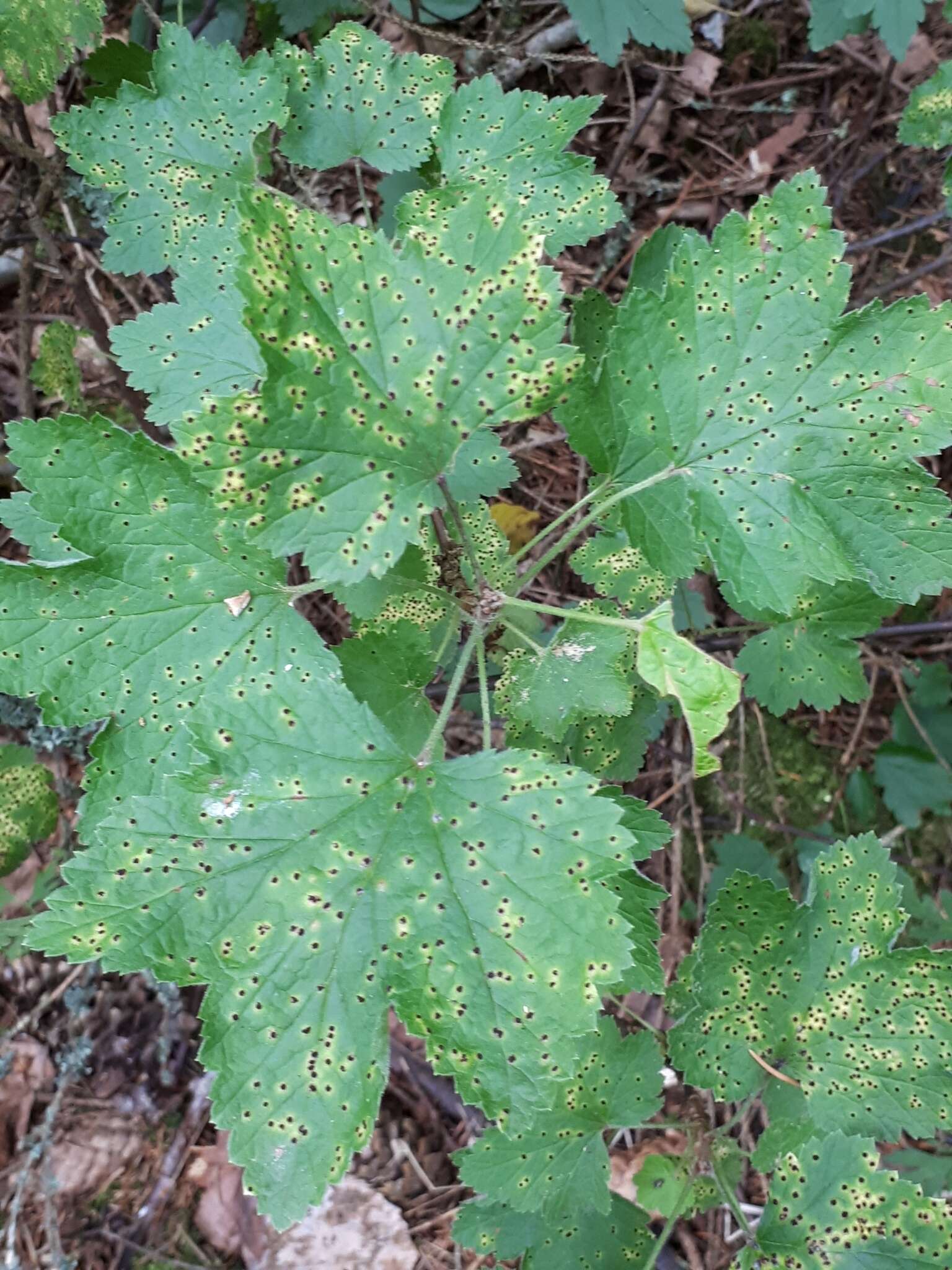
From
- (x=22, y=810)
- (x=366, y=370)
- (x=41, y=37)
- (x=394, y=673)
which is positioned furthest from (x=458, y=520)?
(x=22, y=810)

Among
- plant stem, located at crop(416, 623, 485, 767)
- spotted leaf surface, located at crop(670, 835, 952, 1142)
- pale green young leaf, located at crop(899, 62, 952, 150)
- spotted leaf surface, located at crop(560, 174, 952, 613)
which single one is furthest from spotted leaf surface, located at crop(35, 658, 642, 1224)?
pale green young leaf, located at crop(899, 62, 952, 150)

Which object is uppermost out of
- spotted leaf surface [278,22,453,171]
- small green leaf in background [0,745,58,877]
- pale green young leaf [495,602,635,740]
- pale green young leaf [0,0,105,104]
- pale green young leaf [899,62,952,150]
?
pale green young leaf [0,0,105,104]

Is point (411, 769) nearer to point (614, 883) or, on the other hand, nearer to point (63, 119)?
point (614, 883)

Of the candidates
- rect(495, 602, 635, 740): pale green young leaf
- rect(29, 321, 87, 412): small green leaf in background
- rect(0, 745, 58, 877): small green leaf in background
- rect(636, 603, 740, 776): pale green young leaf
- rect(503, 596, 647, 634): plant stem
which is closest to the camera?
Result: rect(636, 603, 740, 776): pale green young leaf

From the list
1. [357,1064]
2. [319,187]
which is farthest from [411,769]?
[319,187]

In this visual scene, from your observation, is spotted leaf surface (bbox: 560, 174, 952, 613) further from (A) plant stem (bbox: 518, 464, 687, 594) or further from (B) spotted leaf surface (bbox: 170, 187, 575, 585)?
(B) spotted leaf surface (bbox: 170, 187, 575, 585)

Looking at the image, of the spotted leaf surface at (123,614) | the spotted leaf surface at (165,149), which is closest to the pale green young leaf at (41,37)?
the spotted leaf surface at (165,149)

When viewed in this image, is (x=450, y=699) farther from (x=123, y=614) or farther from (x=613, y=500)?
(x=123, y=614)
